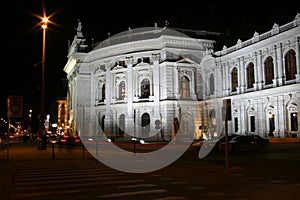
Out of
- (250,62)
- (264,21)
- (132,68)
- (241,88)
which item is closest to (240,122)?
(241,88)

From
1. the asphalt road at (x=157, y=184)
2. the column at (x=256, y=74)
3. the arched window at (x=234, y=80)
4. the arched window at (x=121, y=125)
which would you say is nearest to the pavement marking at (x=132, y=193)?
the asphalt road at (x=157, y=184)

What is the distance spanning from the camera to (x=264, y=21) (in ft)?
247

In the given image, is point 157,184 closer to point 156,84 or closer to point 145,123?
point 156,84

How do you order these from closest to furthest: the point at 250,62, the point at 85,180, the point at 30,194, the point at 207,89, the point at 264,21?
the point at 30,194 < the point at 85,180 < the point at 250,62 < the point at 207,89 < the point at 264,21

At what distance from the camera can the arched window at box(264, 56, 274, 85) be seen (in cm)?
4912

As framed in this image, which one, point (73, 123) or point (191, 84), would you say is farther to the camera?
point (73, 123)

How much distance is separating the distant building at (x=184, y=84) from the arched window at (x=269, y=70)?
137 mm

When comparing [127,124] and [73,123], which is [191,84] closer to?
[127,124]

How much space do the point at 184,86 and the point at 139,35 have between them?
13182 mm

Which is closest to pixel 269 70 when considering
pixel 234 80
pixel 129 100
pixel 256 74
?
pixel 256 74

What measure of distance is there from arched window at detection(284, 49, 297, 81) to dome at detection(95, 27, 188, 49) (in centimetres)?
2353

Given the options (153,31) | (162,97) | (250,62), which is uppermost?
(153,31)

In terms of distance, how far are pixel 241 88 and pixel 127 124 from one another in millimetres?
23010

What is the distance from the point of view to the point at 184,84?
Answer: 2576 inches
